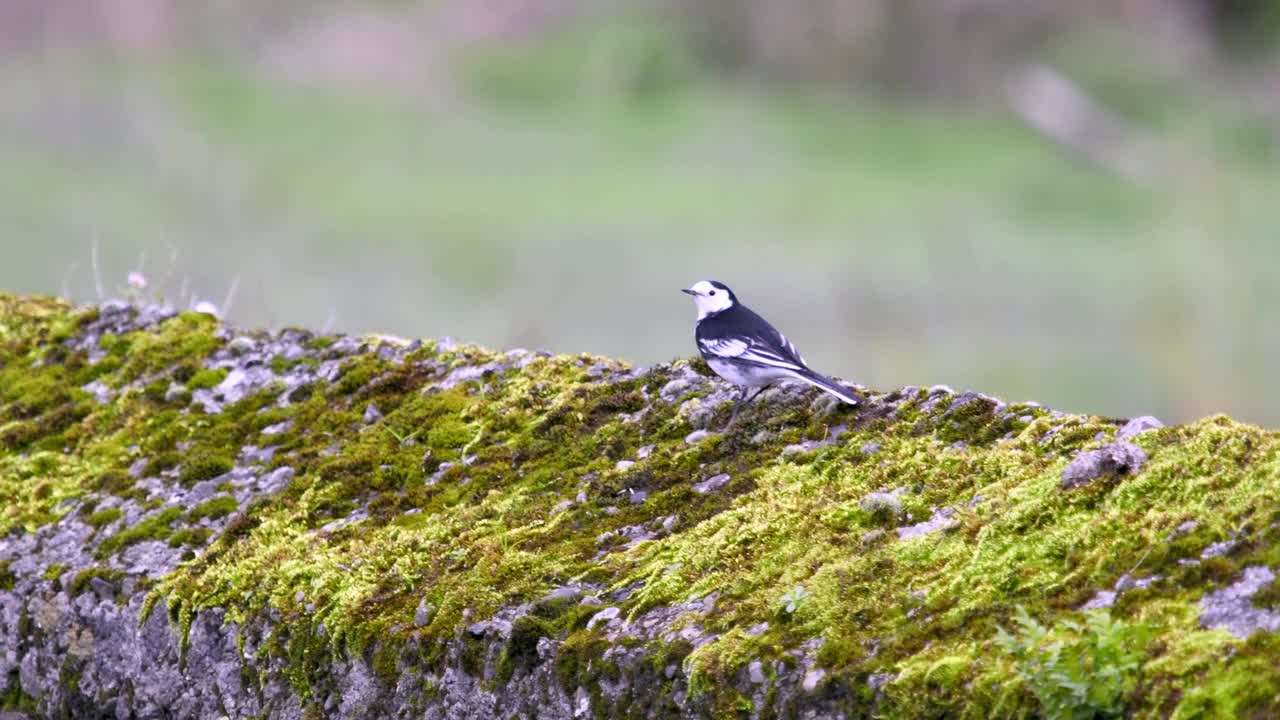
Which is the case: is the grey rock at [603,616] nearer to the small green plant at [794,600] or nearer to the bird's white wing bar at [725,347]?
the small green plant at [794,600]

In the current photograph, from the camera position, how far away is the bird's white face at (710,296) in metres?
9.98

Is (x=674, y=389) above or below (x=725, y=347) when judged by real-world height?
below

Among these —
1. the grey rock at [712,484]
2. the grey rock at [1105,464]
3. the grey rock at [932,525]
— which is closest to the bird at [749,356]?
the grey rock at [712,484]

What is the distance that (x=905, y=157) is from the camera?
35625 millimetres

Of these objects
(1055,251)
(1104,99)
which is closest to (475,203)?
(1055,251)

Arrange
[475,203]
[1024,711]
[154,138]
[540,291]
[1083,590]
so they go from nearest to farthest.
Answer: [1024,711] < [1083,590] < [540,291] < [475,203] < [154,138]

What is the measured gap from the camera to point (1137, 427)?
5.86 metres

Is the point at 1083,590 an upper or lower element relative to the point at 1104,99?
lower

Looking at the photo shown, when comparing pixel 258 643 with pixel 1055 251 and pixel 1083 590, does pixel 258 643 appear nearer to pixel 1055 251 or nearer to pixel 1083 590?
pixel 1083 590

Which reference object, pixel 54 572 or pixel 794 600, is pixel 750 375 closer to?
pixel 794 600

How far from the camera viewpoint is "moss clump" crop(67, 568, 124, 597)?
7033mm

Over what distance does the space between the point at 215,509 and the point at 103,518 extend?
0.54 m

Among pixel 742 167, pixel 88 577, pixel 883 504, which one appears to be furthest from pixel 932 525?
pixel 742 167

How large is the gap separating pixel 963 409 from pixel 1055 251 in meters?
25.6
